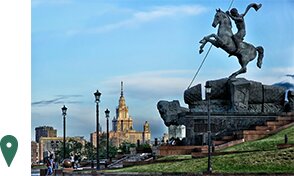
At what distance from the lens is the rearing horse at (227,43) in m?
27.6

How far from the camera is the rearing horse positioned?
2758 cm

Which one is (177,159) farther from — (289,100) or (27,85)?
(27,85)

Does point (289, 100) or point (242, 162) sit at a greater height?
point (289, 100)

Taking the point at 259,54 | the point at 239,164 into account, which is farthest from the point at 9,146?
the point at 259,54

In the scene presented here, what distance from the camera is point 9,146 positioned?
240cm

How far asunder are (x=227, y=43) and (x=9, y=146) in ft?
85.5

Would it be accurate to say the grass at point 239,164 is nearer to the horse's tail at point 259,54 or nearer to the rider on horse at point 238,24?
A: the rider on horse at point 238,24

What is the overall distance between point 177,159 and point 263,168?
13.9ft

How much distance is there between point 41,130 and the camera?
5709 cm

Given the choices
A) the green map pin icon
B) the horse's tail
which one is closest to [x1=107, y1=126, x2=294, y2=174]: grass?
the horse's tail

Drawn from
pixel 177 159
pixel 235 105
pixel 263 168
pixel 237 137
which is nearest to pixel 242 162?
pixel 263 168

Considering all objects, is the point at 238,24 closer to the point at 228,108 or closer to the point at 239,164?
the point at 228,108

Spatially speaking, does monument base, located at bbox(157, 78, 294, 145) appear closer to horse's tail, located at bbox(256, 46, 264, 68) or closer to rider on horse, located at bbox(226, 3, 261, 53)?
horse's tail, located at bbox(256, 46, 264, 68)

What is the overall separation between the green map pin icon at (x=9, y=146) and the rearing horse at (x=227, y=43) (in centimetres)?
2519
